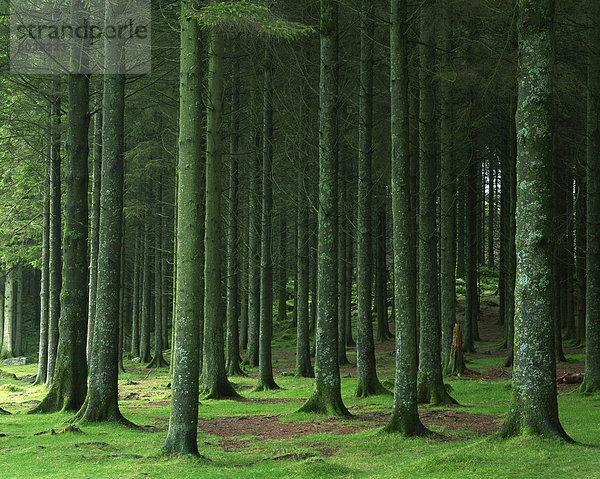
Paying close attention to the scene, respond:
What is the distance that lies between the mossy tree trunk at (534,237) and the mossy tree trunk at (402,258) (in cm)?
192

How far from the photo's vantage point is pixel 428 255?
13031 mm

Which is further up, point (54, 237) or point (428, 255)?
point (54, 237)

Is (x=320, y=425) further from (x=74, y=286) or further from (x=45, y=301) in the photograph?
(x=45, y=301)

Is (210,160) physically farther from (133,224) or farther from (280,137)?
(133,224)

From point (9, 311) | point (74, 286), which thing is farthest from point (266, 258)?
point (9, 311)

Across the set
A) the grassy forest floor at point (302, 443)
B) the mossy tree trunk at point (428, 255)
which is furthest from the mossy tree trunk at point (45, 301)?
the mossy tree trunk at point (428, 255)

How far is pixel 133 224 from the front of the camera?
99.8ft

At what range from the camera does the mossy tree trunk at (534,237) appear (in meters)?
7.57

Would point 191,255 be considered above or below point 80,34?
below

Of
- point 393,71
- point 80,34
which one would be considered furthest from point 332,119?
point 80,34

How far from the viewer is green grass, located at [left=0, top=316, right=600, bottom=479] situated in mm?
6902

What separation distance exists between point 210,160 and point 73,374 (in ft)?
20.1

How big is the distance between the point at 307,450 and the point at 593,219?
8.99 meters

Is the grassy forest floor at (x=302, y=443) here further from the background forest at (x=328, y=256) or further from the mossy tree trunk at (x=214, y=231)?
the mossy tree trunk at (x=214, y=231)
